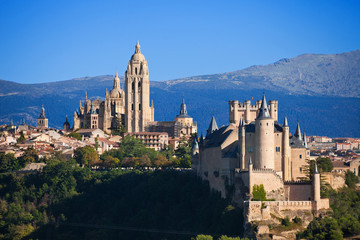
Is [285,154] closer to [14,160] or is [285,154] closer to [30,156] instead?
[14,160]

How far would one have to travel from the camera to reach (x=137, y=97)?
137375mm

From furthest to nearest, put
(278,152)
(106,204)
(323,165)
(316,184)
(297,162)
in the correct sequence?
(106,204), (323,165), (297,162), (278,152), (316,184)

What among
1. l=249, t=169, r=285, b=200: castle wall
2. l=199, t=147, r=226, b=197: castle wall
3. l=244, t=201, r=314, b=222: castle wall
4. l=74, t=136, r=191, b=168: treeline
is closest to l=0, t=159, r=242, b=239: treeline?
l=199, t=147, r=226, b=197: castle wall

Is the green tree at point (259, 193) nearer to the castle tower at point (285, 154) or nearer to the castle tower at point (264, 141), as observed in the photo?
the castle tower at point (264, 141)

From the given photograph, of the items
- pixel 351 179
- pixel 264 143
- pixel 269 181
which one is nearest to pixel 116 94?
pixel 351 179

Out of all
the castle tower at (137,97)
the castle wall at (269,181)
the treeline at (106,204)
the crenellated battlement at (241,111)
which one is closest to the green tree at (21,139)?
the castle tower at (137,97)

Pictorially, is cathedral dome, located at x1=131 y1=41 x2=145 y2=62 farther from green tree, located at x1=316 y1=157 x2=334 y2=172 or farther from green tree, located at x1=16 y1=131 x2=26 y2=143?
green tree, located at x1=316 y1=157 x2=334 y2=172

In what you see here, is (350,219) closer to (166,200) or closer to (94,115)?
(166,200)

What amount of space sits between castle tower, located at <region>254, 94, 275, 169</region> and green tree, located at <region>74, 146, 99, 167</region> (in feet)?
132

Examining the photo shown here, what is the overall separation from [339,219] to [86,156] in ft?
153

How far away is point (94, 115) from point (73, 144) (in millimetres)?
22950

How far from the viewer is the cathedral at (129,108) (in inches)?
5394

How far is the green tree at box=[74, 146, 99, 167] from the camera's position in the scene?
10706 centimetres

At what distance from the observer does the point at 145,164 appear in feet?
340
